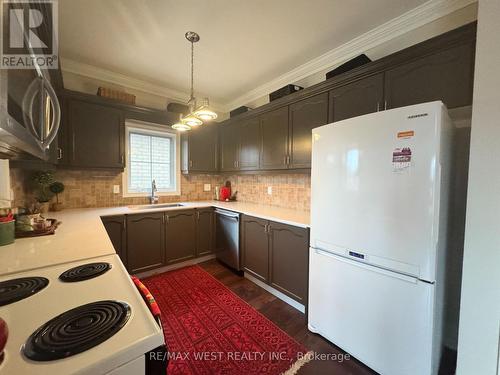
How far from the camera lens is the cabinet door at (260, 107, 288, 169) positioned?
2.45 metres

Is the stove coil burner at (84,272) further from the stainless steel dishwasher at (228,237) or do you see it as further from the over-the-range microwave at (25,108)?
the stainless steel dishwasher at (228,237)

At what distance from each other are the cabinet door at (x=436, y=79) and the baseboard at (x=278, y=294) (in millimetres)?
1937

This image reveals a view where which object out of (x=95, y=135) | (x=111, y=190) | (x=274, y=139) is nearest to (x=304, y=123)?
(x=274, y=139)

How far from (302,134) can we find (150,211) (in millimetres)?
2023

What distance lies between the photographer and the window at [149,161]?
3014 mm

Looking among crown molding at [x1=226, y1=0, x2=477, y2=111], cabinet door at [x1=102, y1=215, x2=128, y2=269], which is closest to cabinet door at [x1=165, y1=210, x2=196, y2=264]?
cabinet door at [x1=102, y1=215, x2=128, y2=269]

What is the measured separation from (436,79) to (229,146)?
2.48 meters

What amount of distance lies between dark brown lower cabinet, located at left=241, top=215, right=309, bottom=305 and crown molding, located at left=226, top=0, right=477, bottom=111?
186 cm

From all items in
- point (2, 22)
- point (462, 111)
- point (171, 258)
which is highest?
point (462, 111)

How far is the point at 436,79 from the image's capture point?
1424 mm

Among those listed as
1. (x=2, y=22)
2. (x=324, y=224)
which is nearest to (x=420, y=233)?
(x=324, y=224)

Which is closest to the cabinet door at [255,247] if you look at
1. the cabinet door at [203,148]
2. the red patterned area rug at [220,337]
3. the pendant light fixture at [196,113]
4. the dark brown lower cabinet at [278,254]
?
the dark brown lower cabinet at [278,254]

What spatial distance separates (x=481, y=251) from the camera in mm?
977

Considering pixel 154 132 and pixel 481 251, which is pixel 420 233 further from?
pixel 154 132
